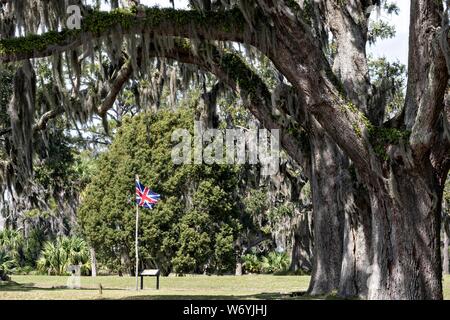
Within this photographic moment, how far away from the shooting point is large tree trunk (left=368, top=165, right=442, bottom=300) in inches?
491

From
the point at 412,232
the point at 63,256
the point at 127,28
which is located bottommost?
the point at 63,256

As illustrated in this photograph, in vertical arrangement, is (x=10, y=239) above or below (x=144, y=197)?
below

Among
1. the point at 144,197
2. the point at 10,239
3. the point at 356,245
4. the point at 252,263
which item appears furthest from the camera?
the point at 10,239

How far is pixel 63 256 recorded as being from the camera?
38.1 m

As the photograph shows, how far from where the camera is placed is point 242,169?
3475 centimetres

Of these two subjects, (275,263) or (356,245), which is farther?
(275,263)

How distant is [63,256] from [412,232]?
28.3 m

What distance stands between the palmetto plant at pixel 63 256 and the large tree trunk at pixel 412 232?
27.4 metres

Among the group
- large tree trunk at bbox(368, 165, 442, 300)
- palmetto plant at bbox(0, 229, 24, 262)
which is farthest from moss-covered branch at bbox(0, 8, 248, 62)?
palmetto plant at bbox(0, 229, 24, 262)

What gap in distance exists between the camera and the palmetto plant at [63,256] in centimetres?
3769

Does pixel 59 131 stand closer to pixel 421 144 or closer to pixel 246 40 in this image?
pixel 246 40

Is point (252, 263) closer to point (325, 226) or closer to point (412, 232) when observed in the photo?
point (325, 226)

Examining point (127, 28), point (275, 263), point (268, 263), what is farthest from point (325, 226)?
point (268, 263)

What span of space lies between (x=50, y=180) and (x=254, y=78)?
13.8 meters
